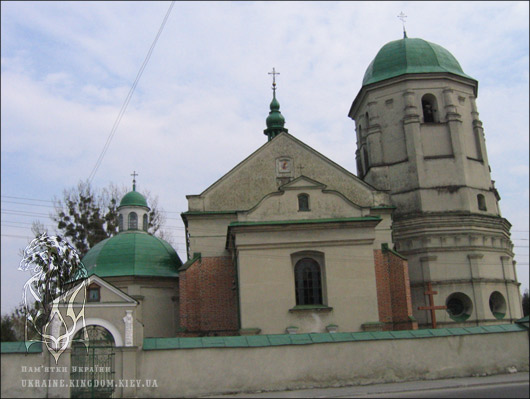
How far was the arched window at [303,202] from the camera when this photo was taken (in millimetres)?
21219

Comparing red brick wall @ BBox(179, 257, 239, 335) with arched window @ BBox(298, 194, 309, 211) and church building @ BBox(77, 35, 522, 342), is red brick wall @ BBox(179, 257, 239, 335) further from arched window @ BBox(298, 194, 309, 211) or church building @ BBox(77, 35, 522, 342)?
arched window @ BBox(298, 194, 309, 211)

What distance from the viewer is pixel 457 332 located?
16047 millimetres

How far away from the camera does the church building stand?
20422 millimetres

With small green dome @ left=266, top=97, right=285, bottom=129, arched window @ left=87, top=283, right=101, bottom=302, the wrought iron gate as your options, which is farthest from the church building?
the wrought iron gate

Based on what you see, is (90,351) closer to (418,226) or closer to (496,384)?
(496,384)

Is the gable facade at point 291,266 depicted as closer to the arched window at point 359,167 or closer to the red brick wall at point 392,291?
the red brick wall at point 392,291

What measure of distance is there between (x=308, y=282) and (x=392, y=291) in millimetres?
3738

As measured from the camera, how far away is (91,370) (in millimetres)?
13953

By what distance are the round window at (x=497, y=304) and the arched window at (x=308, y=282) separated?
9433 mm

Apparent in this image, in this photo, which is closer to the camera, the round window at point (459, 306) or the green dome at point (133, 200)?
the round window at point (459, 306)

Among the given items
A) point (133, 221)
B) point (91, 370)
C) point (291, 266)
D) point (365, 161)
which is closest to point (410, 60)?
point (365, 161)

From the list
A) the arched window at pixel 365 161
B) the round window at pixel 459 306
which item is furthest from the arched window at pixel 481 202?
the arched window at pixel 365 161

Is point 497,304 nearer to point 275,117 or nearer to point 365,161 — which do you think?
point 365,161

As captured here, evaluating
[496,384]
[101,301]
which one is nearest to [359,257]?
[496,384]
